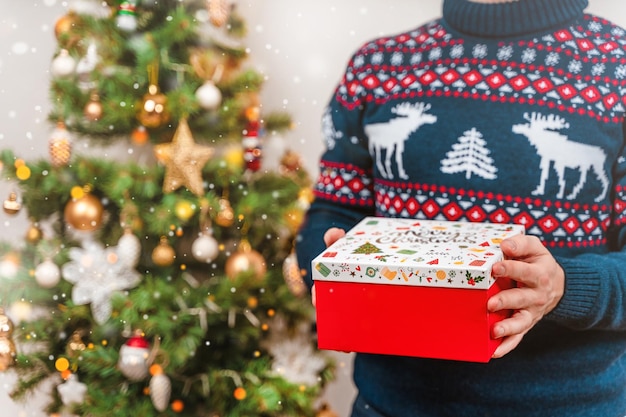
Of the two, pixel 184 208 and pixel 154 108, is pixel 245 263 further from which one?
pixel 154 108

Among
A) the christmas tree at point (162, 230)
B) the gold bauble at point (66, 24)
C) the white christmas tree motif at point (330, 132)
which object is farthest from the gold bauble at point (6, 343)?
the white christmas tree motif at point (330, 132)

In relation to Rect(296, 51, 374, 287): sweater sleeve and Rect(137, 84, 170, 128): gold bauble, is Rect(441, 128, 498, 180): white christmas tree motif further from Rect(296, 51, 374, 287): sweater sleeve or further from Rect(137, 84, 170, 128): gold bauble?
Rect(137, 84, 170, 128): gold bauble

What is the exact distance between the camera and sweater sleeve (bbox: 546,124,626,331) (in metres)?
0.75

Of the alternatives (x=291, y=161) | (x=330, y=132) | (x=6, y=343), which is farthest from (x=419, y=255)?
(x=6, y=343)

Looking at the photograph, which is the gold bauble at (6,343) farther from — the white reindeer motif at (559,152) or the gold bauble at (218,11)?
the white reindeer motif at (559,152)

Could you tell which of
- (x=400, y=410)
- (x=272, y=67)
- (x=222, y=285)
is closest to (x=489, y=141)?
(x=400, y=410)

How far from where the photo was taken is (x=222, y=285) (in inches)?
50.3

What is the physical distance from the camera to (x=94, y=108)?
1.25 metres

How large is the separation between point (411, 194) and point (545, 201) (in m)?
0.16

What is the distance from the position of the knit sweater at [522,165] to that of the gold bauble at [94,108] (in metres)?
0.57

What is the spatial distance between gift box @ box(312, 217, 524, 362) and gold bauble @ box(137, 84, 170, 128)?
59cm

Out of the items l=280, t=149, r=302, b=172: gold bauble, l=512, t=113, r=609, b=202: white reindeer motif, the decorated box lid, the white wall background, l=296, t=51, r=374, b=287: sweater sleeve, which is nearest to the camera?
the decorated box lid

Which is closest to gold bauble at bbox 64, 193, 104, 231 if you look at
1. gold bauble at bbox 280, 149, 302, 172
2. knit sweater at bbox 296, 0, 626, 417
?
gold bauble at bbox 280, 149, 302, 172

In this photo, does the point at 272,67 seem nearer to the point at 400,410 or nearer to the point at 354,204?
the point at 354,204
